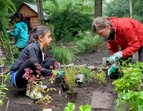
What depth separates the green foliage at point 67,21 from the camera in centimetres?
1085

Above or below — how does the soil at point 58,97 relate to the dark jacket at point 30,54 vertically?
below

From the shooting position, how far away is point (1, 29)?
6.23 metres

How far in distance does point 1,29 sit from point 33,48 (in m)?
2.88

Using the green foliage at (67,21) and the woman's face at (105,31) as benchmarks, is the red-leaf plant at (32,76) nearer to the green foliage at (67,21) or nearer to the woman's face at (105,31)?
the woman's face at (105,31)

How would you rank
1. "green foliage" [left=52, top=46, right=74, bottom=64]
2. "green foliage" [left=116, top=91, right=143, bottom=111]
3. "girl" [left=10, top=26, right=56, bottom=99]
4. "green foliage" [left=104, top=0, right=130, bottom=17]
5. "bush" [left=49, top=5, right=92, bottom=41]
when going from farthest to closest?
1. "green foliage" [left=104, top=0, right=130, bottom=17]
2. "bush" [left=49, top=5, right=92, bottom=41]
3. "green foliage" [left=52, top=46, right=74, bottom=64]
4. "girl" [left=10, top=26, right=56, bottom=99]
5. "green foliage" [left=116, top=91, right=143, bottom=111]

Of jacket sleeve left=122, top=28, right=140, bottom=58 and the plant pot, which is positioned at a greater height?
jacket sleeve left=122, top=28, right=140, bottom=58

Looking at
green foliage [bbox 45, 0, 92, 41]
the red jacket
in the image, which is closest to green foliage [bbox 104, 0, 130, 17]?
green foliage [bbox 45, 0, 92, 41]

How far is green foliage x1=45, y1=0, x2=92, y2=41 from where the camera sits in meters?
10.8

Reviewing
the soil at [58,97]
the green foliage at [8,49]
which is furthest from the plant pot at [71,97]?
the green foliage at [8,49]

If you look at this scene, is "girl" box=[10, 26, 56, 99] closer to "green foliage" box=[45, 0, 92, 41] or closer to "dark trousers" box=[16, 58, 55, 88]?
"dark trousers" box=[16, 58, 55, 88]

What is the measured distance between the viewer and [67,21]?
11203 millimetres

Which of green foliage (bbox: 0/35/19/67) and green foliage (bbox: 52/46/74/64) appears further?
green foliage (bbox: 0/35/19/67)

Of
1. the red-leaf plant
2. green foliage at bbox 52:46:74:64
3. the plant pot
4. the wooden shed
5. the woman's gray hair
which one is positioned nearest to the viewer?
the red-leaf plant

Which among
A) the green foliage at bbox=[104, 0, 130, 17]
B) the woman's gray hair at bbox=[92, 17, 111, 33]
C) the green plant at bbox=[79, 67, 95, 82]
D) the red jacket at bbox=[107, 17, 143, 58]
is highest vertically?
the green foliage at bbox=[104, 0, 130, 17]
